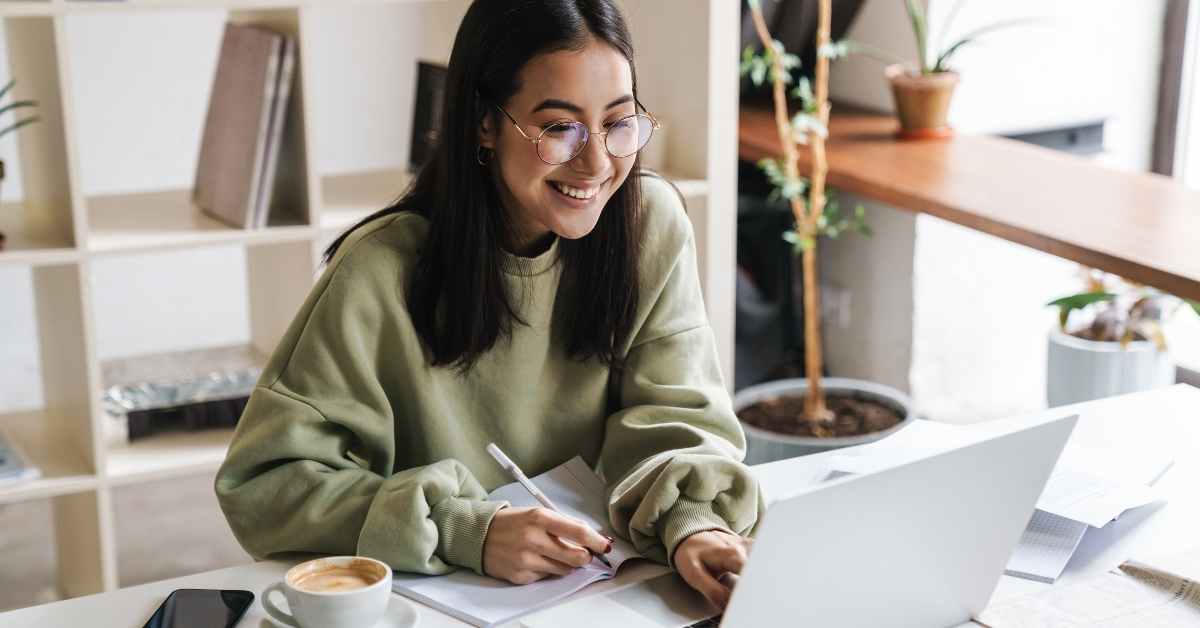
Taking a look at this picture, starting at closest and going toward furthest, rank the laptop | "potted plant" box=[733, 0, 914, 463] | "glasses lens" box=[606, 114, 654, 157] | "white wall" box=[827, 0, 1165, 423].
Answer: the laptop
"glasses lens" box=[606, 114, 654, 157]
"potted plant" box=[733, 0, 914, 463]
"white wall" box=[827, 0, 1165, 423]

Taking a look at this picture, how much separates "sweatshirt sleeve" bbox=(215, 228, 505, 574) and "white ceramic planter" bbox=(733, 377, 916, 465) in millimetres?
1326

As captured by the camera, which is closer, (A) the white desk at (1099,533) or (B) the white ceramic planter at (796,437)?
(A) the white desk at (1099,533)

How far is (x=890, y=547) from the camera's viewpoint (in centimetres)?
105

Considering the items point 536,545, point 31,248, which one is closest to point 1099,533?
point 536,545

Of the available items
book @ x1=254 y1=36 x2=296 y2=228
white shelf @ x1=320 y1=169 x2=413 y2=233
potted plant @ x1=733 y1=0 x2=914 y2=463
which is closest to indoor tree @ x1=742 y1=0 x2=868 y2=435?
potted plant @ x1=733 y1=0 x2=914 y2=463

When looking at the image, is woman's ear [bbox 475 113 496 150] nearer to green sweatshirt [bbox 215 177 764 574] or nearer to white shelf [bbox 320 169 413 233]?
green sweatshirt [bbox 215 177 764 574]

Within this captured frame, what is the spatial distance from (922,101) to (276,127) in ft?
4.40

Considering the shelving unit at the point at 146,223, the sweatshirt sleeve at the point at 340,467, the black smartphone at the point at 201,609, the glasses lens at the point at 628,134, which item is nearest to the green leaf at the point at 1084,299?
the shelving unit at the point at 146,223

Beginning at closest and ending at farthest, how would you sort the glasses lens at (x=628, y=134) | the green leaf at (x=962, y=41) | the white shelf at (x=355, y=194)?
the glasses lens at (x=628, y=134) → the white shelf at (x=355, y=194) → the green leaf at (x=962, y=41)

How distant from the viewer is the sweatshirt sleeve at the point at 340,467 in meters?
1.23

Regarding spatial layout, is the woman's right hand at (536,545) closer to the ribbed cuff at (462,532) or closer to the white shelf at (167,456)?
the ribbed cuff at (462,532)

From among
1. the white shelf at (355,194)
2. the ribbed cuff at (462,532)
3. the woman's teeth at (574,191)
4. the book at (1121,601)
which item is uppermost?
the woman's teeth at (574,191)

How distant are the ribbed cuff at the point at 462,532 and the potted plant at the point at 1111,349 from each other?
1.68 m

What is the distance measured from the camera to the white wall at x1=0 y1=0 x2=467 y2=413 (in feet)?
11.1
